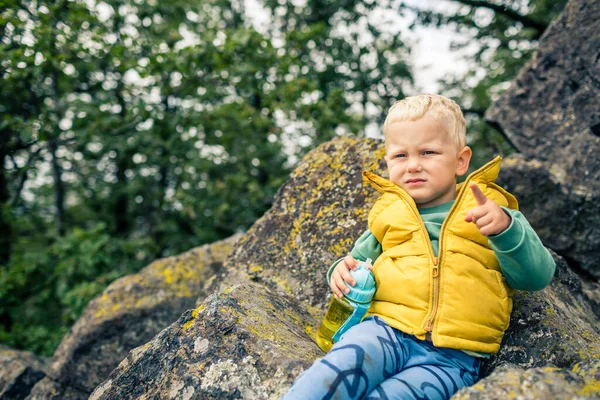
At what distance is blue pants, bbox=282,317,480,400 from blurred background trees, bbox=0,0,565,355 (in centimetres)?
394

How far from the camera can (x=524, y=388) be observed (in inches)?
61.6

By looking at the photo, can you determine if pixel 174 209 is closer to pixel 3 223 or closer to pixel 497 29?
pixel 3 223

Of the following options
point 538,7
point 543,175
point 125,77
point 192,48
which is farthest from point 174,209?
point 538,7

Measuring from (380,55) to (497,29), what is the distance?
79.2 inches

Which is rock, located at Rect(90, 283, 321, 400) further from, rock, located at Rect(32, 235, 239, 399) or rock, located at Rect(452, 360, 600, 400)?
rock, located at Rect(32, 235, 239, 399)

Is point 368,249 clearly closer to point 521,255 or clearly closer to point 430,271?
point 430,271

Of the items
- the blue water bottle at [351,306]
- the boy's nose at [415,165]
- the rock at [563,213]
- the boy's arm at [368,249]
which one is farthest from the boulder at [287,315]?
the rock at [563,213]

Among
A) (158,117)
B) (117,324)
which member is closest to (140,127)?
(158,117)

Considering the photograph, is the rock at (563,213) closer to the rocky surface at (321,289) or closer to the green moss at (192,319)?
the rocky surface at (321,289)

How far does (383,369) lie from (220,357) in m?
0.71

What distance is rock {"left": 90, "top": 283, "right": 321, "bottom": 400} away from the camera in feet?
6.32

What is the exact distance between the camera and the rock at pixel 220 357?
1926mm

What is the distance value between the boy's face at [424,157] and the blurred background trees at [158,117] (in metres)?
3.66

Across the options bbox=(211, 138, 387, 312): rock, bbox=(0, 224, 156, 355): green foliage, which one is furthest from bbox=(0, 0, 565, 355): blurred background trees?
bbox=(211, 138, 387, 312): rock
